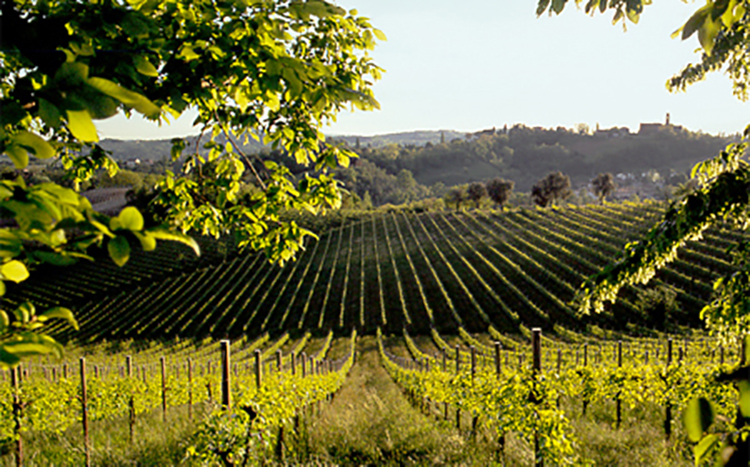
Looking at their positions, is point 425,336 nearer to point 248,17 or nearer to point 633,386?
point 633,386

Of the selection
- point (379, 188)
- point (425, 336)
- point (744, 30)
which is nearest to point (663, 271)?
point (425, 336)

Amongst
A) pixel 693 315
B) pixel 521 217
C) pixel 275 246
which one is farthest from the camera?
pixel 521 217

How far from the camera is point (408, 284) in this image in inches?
1420

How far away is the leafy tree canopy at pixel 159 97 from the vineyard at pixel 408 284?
25423 mm

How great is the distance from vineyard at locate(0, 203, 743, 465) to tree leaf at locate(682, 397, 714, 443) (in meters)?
0.40

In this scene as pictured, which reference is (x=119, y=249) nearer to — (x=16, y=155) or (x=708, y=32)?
(x=16, y=155)

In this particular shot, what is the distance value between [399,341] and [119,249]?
26.3m

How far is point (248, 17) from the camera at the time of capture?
175 cm

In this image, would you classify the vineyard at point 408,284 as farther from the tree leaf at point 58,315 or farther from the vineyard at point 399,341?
the tree leaf at point 58,315

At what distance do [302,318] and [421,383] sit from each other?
23683 millimetres

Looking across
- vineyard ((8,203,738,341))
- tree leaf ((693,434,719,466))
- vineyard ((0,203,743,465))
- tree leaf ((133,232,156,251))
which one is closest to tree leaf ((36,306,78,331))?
tree leaf ((133,232,156,251))

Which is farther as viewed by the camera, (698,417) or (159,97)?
(159,97)

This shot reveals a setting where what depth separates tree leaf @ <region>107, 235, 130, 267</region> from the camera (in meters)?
0.84

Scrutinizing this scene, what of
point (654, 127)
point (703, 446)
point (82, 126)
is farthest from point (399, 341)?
point (654, 127)
